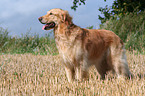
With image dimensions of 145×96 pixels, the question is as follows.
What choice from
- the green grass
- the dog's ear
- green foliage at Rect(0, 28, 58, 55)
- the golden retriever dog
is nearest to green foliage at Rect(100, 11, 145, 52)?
the green grass

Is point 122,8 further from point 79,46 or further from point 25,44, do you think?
point 79,46

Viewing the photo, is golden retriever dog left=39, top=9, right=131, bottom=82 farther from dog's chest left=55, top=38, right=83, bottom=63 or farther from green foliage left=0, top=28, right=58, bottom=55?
green foliage left=0, top=28, right=58, bottom=55

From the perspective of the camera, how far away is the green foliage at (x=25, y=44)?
9398 mm

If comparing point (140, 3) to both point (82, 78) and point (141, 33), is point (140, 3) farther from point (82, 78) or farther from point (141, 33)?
point (82, 78)

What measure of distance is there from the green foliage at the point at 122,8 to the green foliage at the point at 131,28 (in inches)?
22.6

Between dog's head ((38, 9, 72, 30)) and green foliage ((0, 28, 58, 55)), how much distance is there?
545 centimetres

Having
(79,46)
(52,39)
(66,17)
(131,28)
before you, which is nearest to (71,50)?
(79,46)

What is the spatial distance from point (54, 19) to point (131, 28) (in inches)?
304

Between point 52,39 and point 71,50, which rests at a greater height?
point 52,39

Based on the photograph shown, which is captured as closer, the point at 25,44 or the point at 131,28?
the point at 25,44

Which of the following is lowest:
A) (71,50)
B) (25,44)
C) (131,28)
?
(71,50)

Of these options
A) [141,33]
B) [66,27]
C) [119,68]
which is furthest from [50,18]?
[141,33]

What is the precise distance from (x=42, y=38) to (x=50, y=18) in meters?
6.52

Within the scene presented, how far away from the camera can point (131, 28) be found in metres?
10.4
